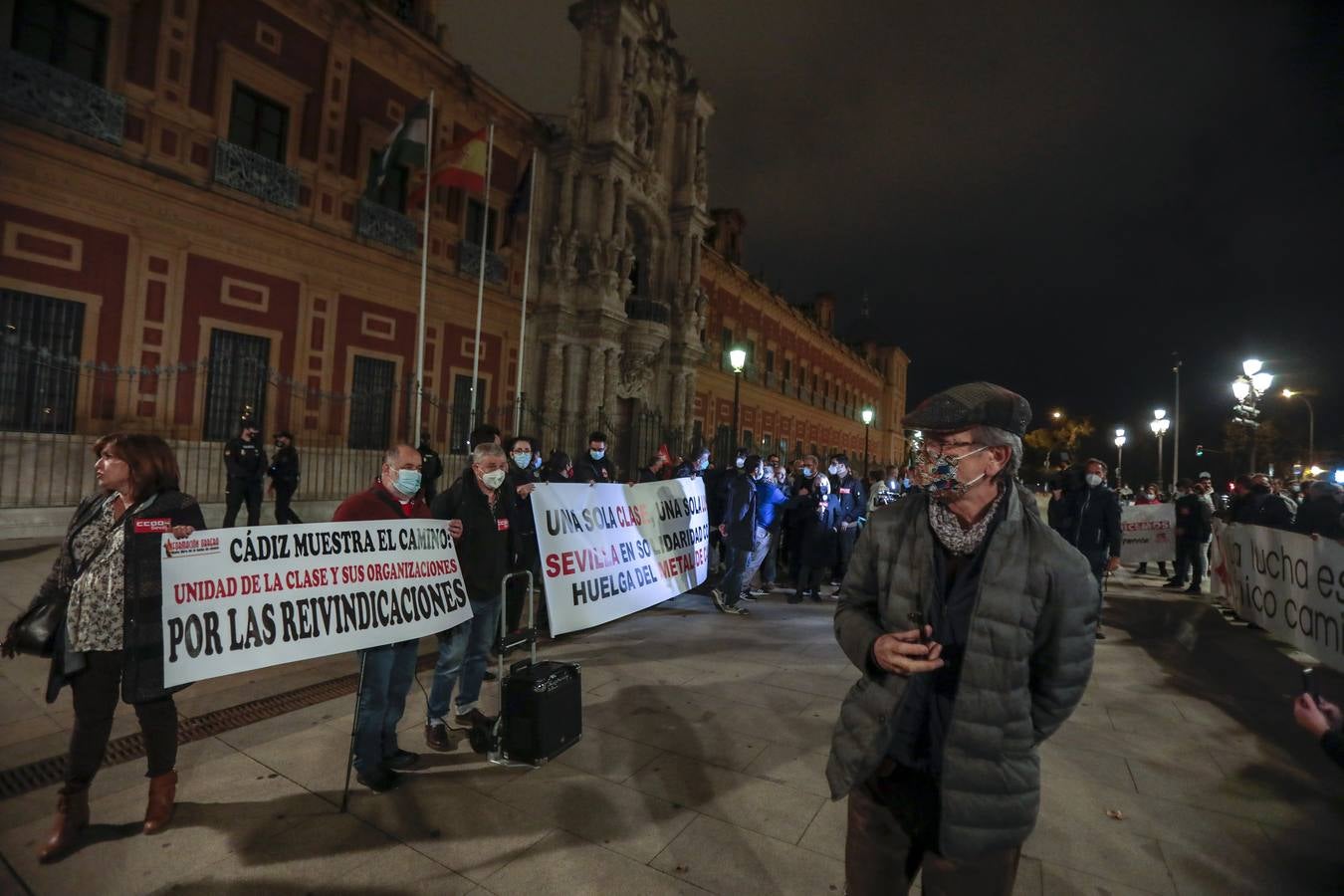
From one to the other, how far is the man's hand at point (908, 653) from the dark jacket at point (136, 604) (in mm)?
3159

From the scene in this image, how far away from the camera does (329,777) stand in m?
3.66

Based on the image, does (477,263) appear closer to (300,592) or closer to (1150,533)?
(300,592)

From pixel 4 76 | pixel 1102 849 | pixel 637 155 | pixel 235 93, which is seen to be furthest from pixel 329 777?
pixel 637 155

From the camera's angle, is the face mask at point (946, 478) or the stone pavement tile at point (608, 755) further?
the stone pavement tile at point (608, 755)

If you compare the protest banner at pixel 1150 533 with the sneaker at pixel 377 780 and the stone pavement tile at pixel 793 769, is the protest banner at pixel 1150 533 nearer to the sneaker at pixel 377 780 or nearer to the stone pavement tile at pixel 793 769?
the stone pavement tile at pixel 793 769

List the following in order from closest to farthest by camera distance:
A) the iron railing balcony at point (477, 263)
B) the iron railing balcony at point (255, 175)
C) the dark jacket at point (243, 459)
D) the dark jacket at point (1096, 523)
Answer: the dark jacket at point (1096, 523) → the dark jacket at point (243, 459) → the iron railing balcony at point (255, 175) → the iron railing balcony at point (477, 263)

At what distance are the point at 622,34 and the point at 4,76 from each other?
14.4m

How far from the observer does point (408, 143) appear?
13.2m

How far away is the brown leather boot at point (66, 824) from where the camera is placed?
288 centimetres

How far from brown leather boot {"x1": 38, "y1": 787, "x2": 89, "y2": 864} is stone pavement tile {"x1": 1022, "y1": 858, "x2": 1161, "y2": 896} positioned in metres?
4.24

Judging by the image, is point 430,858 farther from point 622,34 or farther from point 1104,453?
point 1104,453

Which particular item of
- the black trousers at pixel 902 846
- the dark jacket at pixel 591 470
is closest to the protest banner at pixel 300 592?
the black trousers at pixel 902 846

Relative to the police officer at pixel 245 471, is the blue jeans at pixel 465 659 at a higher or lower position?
lower

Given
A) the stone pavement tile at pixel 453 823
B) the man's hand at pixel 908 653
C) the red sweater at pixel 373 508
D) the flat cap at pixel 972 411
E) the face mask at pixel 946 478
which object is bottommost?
the stone pavement tile at pixel 453 823
